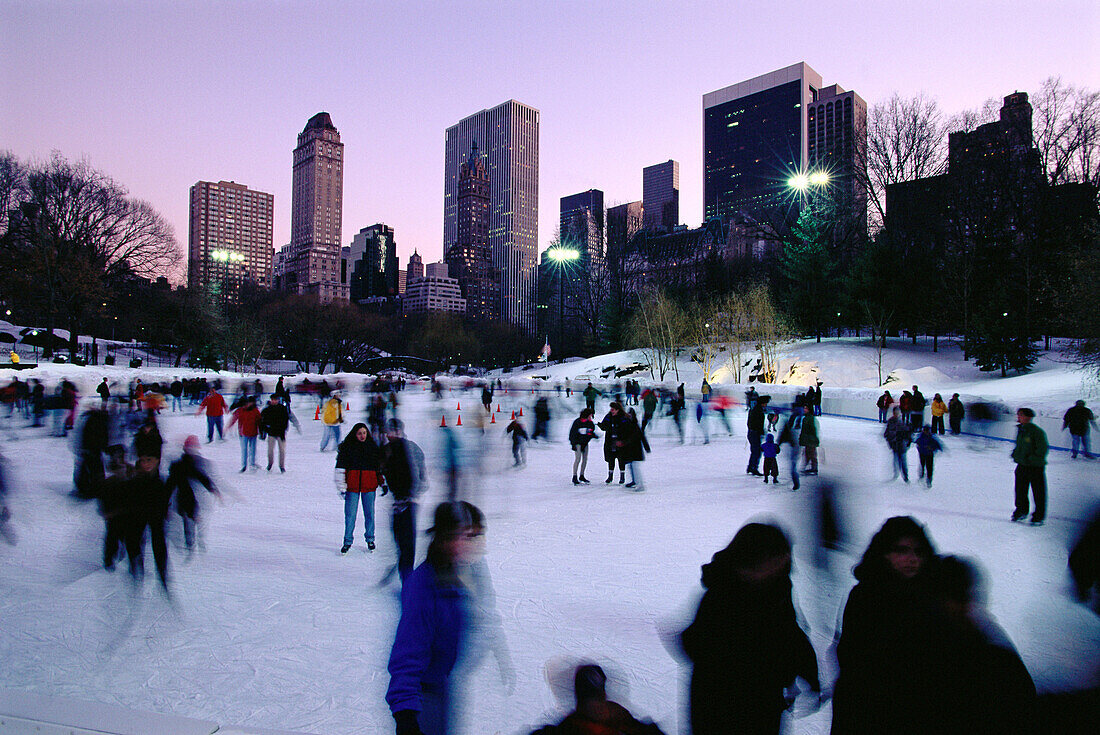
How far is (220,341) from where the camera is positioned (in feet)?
153

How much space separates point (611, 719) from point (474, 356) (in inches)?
2642

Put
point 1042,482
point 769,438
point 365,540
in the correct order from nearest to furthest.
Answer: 1. point 365,540
2. point 1042,482
3. point 769,438

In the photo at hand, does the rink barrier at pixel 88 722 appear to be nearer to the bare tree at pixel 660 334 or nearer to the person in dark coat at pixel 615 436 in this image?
the person in dark coat at pixel 615 436

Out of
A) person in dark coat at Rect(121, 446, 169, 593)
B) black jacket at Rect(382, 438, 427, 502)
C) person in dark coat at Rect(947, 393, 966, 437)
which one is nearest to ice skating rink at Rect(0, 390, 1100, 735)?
person in dark coat at Rect(121, 446, 169, 593)

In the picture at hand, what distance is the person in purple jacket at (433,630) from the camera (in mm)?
1929

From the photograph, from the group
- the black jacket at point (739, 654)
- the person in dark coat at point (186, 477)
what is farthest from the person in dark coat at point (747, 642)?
the person in dark coat at point (186, 477)

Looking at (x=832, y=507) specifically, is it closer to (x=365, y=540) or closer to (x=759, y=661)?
(x=759, y=661)

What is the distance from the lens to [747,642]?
2047mm

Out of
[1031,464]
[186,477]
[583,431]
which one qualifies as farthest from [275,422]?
[1031,464]

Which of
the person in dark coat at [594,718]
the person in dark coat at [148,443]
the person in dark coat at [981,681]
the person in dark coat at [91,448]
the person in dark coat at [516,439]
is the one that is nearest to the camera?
the person in dark coat at [594,718]

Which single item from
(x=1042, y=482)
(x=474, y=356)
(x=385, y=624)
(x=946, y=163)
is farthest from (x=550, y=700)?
(x=474, y=356)

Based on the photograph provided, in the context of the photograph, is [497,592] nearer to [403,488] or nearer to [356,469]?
[403,488]

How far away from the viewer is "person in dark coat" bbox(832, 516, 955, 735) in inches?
75.4

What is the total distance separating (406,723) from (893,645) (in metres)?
1.59
